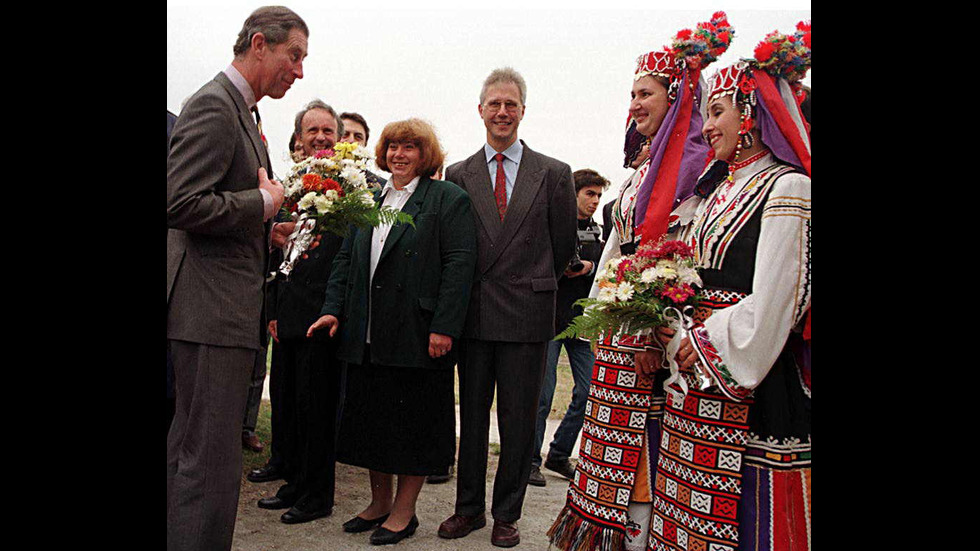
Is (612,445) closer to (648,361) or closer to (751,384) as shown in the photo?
(648,361)

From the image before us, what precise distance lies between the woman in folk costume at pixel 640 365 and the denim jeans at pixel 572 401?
2092 mm

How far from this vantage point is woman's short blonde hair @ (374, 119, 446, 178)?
13.3ft

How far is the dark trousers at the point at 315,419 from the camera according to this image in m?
4.20

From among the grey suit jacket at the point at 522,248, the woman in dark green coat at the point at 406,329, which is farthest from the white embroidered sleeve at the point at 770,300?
the woman in dark green coat at the point at 406,329

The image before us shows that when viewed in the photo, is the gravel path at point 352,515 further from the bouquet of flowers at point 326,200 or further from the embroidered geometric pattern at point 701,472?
the bouquet of flowers at point 326,200

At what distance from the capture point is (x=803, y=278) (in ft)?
8.24

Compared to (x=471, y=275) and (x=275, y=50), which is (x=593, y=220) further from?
(x=275, y=50)

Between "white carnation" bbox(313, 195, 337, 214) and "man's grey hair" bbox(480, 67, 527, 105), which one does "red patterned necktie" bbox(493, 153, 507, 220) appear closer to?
"man's grey hair" bbox(480, 67, 527, 105)

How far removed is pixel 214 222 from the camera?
2594 mm

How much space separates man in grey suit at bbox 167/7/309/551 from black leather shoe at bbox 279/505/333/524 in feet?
4.89

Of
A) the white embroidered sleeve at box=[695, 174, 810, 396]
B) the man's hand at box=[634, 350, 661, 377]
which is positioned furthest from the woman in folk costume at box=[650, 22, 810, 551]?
the man's hand at box=[634, 350, 661, 377]

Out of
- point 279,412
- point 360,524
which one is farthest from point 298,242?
point 279,412

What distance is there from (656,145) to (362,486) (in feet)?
10.7
